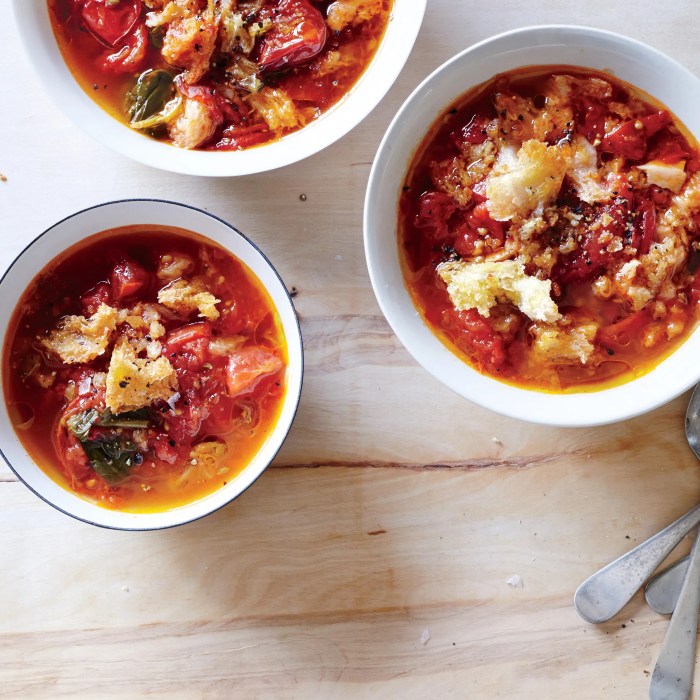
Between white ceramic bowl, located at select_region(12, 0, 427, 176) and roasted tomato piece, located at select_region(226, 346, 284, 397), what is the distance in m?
0.56

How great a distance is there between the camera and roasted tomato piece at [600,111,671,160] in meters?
2.23

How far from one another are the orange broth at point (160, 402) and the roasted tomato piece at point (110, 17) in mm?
639

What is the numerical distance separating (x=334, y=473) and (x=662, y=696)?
138cm

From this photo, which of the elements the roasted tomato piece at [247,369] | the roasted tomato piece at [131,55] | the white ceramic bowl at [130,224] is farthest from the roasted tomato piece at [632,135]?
the roasted tomato piece at [131,55]

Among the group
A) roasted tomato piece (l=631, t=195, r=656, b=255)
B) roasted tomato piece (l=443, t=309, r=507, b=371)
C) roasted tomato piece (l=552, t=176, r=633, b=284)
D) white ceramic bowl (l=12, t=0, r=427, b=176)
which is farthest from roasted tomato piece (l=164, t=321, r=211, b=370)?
roasted tomato piece (l=631, t=195, r=656, b=255)

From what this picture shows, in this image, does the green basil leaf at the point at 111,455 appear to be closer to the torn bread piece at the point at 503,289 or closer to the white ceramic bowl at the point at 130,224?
the white ceramic bowl at the point at 130,224

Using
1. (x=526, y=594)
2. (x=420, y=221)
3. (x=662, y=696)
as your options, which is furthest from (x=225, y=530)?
(x=662, y=696)

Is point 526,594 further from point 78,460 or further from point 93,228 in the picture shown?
point 93,228

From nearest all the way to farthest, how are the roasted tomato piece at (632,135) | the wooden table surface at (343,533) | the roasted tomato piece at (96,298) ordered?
the roasted tomato piece at (632,135) → the roasted tomato piece at (96,298) → the wooden table surface at (343,533)

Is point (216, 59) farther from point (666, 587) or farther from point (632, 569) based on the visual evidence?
point (666, 587)

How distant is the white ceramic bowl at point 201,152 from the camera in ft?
7.41

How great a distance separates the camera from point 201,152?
2332mm

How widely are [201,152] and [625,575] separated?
2007 mm

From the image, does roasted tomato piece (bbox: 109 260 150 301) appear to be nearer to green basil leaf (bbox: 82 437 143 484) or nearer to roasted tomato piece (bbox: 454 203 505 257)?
green basil leaf (bbox: 82 437 143 484)
